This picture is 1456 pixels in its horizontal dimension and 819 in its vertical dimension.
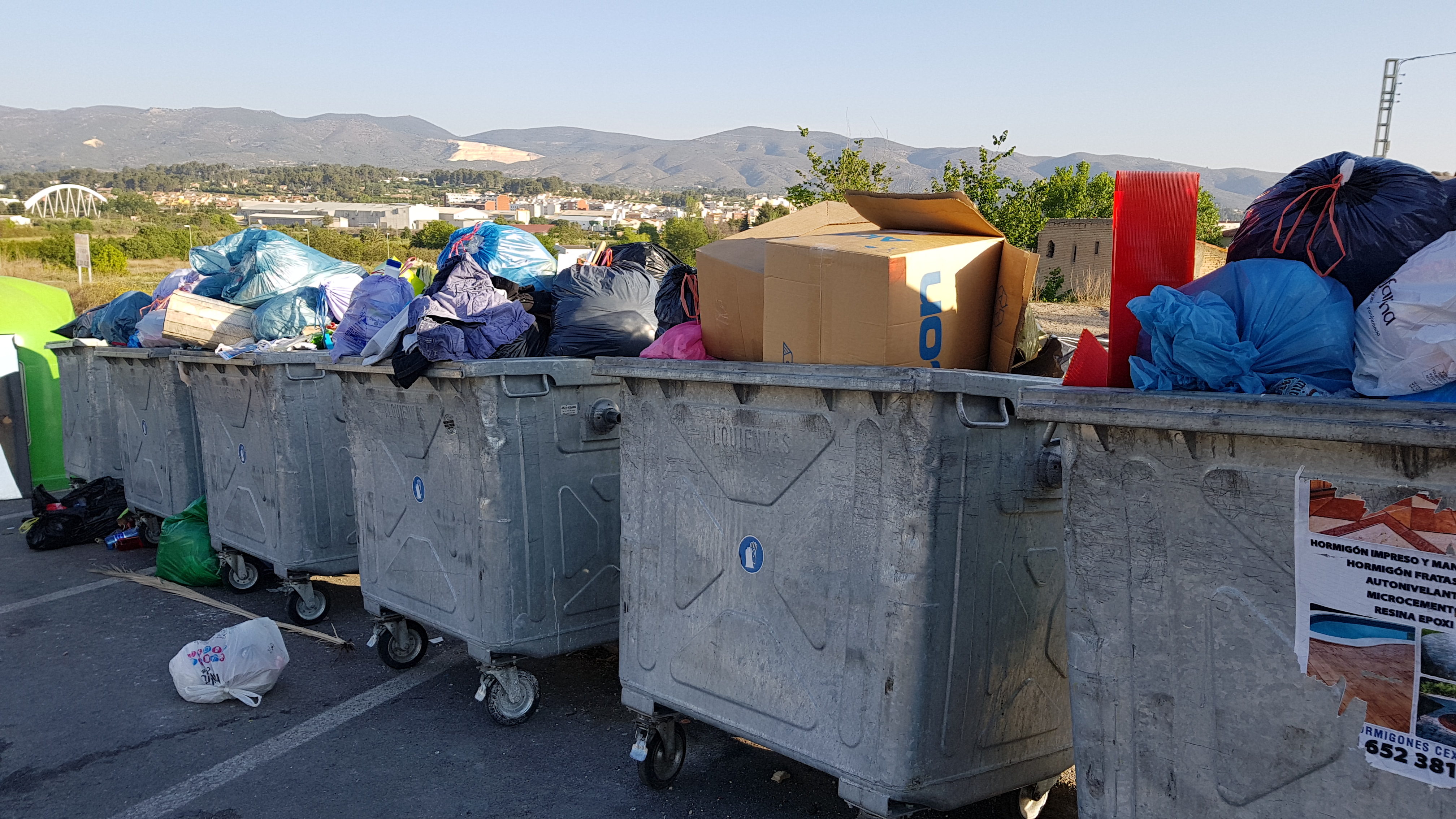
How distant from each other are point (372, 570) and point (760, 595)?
8.33 feet

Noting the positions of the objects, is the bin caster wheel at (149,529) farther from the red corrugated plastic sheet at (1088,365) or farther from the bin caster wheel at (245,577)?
the red corrugated plastic sheet at (1088,365)

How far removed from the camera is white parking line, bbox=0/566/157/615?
245 inches

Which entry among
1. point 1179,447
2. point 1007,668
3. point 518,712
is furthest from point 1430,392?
point 518,712

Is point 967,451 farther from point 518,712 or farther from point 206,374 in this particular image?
point 206,374

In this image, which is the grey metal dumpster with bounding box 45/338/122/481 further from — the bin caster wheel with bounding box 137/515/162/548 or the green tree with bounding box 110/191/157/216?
the green tree with bounding box 110/191/157/216

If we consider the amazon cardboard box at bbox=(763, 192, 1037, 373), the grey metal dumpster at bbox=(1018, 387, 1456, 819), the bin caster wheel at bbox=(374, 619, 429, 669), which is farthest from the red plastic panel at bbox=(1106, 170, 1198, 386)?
the bin caster wheel at bbox=(374, 619, 429, 669)

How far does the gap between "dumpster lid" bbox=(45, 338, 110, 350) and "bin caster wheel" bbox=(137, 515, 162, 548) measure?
1364 mm

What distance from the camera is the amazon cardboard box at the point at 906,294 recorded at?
277 cm

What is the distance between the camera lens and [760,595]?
3.08m

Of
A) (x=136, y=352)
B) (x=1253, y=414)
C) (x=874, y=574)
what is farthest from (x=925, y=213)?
(x=136, y=352)

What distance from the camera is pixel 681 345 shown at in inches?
139

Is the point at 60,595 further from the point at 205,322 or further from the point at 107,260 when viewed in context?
the point at 107,260

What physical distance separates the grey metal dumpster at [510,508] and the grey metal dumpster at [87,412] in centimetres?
510

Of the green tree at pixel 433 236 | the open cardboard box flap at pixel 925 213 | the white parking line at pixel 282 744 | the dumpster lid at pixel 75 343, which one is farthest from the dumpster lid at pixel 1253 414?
the green tree at pixel 433 236
